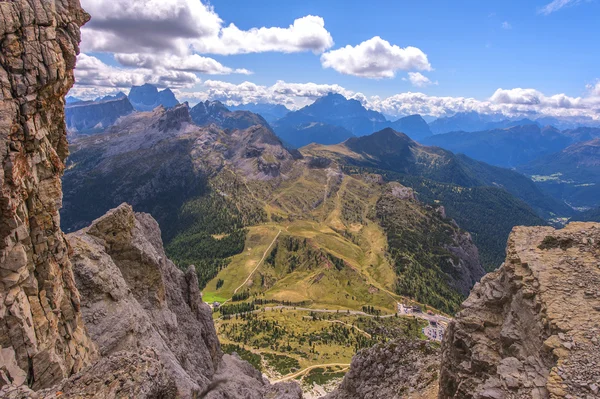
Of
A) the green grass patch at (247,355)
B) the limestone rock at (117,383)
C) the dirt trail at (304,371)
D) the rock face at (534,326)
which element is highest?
the rock face at (534,326)

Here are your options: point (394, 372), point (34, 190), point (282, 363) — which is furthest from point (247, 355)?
point (34, 190)

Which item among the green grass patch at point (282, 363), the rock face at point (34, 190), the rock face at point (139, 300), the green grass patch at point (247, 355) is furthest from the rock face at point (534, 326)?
the green grass patch at point (247, 355)

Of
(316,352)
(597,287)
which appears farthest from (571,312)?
(316,352)

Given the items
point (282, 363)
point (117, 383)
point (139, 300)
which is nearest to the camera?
point (117, 383)

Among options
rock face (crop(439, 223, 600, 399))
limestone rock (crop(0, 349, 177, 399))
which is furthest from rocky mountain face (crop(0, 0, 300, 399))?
rock face (crop(439, 223, 600, 399))

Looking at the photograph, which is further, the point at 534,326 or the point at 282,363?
the point at 282,363

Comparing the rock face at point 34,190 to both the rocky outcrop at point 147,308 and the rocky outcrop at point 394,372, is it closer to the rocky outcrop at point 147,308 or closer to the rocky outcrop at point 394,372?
the rocky outcrop at point 147,308

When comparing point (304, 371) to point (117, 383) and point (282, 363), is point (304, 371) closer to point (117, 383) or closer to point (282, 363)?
point (282, 363)
